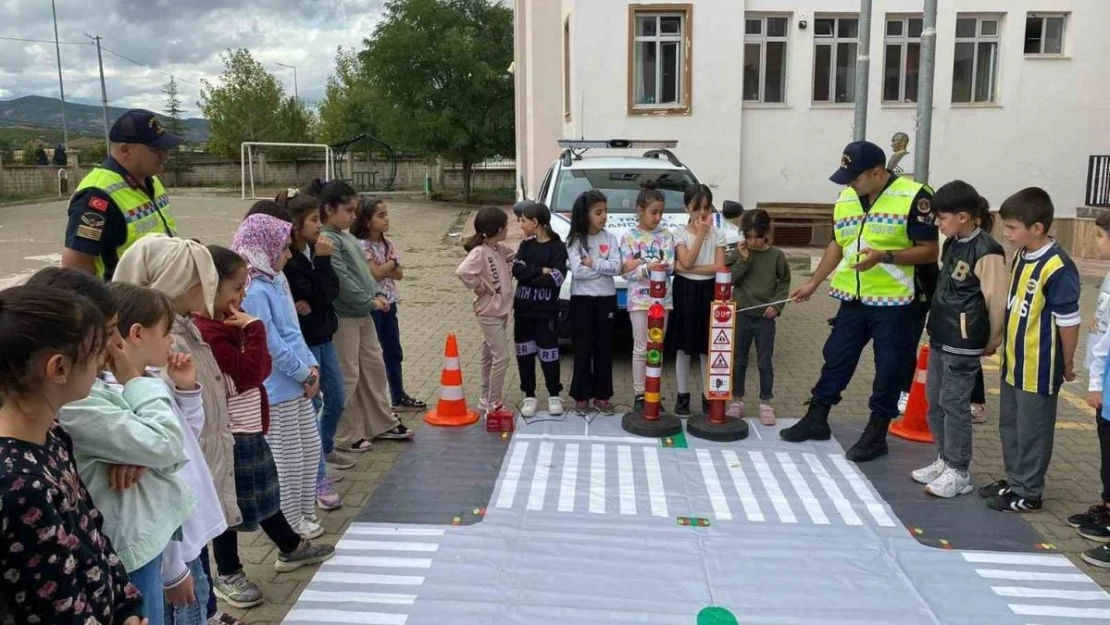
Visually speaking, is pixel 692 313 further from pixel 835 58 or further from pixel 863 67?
pixel 835 58

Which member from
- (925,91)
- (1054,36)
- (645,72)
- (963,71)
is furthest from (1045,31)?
(925,91)

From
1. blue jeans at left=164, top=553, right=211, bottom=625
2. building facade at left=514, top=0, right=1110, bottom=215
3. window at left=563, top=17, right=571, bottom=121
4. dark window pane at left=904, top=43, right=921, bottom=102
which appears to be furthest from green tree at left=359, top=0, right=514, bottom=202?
blue jeans at left=164, top=553, right=211, bottom=625

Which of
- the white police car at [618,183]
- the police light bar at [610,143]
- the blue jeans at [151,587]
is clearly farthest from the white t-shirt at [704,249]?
the blue jeans at [151,587]

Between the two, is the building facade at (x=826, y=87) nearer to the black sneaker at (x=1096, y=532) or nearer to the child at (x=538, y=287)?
the child at (x=538, y=287)

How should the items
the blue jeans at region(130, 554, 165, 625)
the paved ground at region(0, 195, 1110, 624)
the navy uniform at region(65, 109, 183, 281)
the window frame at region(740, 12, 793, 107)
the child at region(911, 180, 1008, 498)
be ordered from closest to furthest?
the blue jeans at region(130, 554, 165, 625) < the navy uniform at region(65, 109, 183, 281) < the paved ground at region(0, 195, 1110, 624) < the child at region(911, 180, 1008, 498) < the window frame at region(740, 12, 793, 107)

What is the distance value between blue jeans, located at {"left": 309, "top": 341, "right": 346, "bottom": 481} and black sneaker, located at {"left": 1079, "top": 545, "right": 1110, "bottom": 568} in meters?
3.94

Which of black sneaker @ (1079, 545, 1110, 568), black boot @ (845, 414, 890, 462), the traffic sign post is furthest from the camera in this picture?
the traffic sign post

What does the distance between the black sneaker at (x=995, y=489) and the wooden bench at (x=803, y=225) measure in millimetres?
11895

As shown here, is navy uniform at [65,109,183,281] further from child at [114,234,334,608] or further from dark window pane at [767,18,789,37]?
dark window pane at [767,18,789,37]

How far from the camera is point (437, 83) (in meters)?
28.5

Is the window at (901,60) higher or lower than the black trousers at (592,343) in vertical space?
higher

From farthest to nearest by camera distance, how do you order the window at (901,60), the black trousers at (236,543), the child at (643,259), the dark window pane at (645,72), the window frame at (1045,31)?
1. the window at (901,60)
2. the window frame at (1045,31)
3. the dark window pane at (645,72)
4. the child at (643,259)
5. the black trousers at (236,543)

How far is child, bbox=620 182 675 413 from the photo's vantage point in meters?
5.79

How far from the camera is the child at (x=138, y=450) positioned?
2.11 metres
